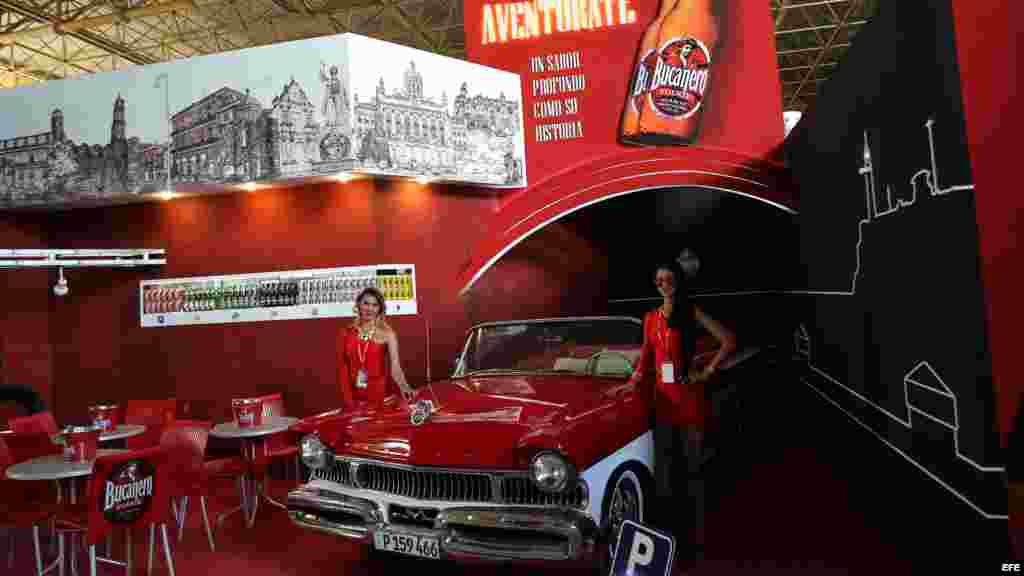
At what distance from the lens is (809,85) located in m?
18.4

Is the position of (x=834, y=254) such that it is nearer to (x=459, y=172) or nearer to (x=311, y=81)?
(x=459, y=172)

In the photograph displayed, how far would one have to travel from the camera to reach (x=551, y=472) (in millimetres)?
2768

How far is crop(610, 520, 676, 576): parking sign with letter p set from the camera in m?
2.19

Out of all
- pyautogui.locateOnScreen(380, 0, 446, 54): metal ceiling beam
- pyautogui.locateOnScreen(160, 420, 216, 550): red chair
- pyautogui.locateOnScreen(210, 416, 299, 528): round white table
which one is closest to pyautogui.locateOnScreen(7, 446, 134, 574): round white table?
pyautogui.locateOnScreen(160, 420, 216, 550): red chair

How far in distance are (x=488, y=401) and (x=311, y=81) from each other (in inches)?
145

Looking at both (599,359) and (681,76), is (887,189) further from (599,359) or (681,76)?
(681,76)

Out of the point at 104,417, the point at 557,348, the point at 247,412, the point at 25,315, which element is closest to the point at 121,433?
the point at 104,417

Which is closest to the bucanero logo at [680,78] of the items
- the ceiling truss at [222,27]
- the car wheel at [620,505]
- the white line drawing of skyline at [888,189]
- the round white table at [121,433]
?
the white line drawing of skyline at [888,189]

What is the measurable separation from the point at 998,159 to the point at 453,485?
2697 millimetres

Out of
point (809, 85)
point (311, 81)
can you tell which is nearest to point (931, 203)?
point (311, 81)

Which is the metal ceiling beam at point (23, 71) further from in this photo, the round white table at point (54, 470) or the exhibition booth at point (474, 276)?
the round white table at point (54, 470)

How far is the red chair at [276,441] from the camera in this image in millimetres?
5082

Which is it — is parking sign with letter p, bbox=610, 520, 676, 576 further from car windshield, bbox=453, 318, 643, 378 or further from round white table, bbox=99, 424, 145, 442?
round white table, bbox=99, 424, 145, 442

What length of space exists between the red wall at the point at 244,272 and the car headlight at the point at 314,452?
277cm
